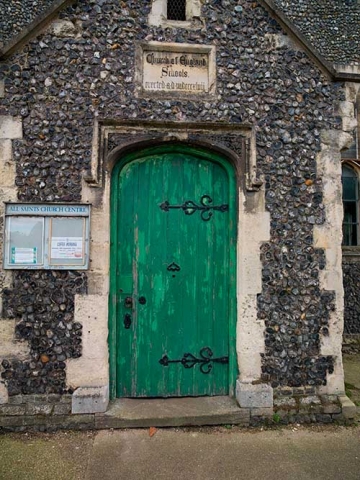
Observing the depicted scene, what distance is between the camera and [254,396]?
3.77 metres

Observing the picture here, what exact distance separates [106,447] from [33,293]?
1609 mm

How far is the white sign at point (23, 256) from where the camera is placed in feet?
12.2

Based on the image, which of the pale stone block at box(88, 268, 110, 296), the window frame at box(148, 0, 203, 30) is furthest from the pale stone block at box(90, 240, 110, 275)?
the window frame at box(148, 0, 203, 30)

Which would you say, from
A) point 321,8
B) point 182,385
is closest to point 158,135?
point 182,385

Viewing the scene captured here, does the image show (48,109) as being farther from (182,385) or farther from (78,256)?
(182,385)

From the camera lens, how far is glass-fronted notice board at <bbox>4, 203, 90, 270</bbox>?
12.2ft

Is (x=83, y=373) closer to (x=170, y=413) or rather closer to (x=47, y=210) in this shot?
(x=170, y=413)

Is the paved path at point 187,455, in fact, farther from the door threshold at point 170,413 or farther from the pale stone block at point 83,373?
the pale stone block at point 83,373

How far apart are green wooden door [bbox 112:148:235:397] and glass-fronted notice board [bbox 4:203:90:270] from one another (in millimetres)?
373

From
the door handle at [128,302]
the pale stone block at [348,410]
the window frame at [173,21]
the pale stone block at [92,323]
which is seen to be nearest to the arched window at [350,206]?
the pale stone block at [348,410]

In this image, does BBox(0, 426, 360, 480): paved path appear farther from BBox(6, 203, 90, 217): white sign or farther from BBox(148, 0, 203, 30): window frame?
BBox(148, 0, 203, 30): window frame

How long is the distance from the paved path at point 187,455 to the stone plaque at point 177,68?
3478 millimetres

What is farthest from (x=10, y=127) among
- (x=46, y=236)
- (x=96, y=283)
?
(x=96, y=283)

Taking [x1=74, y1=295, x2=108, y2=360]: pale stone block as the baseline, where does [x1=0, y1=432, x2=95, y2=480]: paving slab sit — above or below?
below
